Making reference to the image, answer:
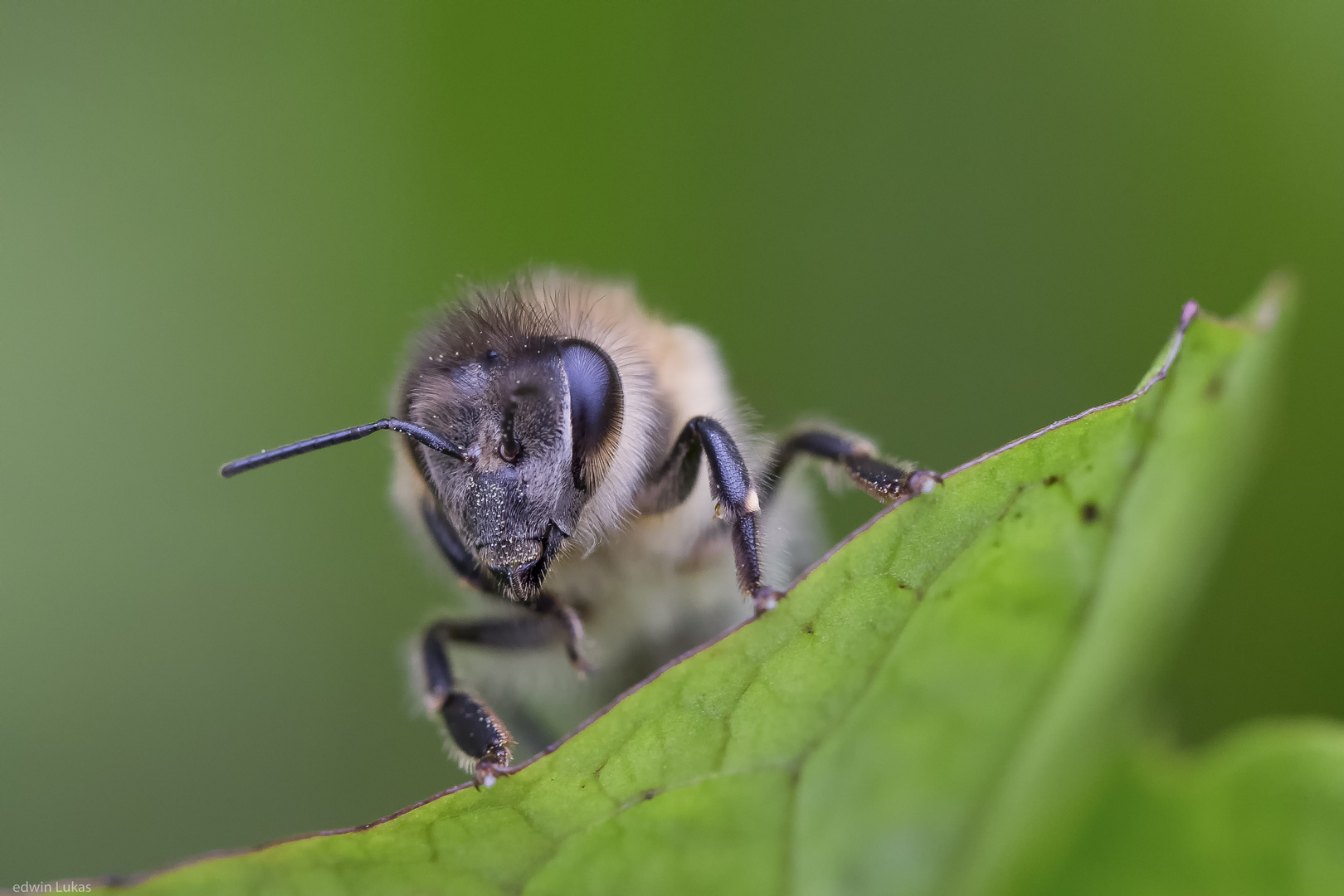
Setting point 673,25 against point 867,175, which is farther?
point 867,175

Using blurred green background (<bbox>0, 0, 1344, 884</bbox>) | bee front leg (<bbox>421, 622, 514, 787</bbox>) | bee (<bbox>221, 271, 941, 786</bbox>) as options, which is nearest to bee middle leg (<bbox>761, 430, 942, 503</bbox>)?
bee (<bbox>221, 271, 941, 786</bbox>)

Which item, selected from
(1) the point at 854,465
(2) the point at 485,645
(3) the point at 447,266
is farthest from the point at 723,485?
(3) the point at 447,266

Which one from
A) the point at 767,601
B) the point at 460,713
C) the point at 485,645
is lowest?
the point at 767,601

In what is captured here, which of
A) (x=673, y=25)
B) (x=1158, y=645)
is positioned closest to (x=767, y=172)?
(x=673, y=25)

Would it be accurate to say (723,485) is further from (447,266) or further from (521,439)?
(447,266)

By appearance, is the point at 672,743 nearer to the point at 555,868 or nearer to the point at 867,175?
the point at 555,868

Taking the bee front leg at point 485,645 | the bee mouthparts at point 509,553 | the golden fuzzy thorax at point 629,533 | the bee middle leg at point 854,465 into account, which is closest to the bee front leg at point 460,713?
the bee front leg at point 485,645

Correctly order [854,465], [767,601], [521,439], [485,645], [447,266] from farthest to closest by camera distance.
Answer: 1. [447,266]
2. [485,645]
3. [854,465]
4. [521,439]
5. [767,601]
